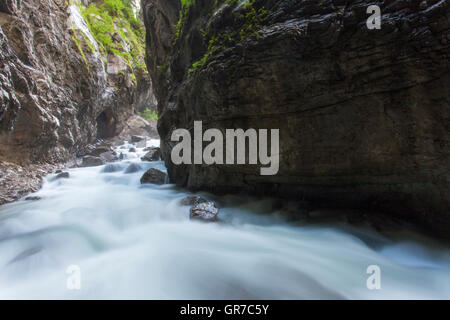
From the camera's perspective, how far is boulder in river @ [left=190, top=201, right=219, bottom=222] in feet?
12.6

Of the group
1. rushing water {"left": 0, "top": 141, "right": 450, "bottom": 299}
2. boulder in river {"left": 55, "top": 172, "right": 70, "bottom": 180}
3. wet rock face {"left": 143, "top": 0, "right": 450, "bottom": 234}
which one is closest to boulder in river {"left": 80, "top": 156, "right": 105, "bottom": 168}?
boulder in river {"left": 55, "top": 172, "right": 70, "bottom": 180}

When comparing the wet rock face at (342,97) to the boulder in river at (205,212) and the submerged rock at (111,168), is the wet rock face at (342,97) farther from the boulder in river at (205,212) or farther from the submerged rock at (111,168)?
the submerged rock at (111,168)

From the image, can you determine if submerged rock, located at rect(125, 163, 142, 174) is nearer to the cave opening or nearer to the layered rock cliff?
the layered rock cliff

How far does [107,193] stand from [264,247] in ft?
17.3

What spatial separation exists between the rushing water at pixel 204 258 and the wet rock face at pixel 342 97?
0.68 metres

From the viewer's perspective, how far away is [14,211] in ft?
14.2

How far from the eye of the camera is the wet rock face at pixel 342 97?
2.52 m

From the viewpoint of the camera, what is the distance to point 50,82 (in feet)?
25.2

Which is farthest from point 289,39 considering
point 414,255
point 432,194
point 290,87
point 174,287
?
point 174,287
